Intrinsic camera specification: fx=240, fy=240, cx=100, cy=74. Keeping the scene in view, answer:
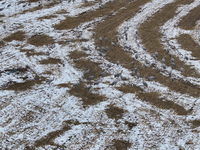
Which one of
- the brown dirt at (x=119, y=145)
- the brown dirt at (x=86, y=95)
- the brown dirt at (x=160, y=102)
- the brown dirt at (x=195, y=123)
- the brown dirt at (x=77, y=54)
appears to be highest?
the brown dirt at (x=77, y=54)

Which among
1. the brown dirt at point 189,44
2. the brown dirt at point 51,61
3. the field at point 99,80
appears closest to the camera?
the field at point 99,80

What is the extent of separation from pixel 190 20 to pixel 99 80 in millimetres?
20862

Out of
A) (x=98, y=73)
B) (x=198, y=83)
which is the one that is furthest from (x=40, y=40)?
(x=198, y=83)

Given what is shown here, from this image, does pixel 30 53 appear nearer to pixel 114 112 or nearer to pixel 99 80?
pixel 99 80

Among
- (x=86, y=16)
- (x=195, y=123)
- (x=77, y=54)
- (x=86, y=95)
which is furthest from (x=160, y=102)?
(x=86, y=16)

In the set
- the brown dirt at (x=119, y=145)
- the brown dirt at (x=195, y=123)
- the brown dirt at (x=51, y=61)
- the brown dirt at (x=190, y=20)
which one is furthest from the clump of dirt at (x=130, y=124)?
the brown dirt at (x=190, y=20)

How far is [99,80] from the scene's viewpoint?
67.9 feet

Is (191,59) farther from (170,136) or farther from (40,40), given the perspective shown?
(40,40)

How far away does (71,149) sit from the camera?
13.3 m

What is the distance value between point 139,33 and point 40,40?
1240 cm

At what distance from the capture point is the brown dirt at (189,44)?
25.1 metres

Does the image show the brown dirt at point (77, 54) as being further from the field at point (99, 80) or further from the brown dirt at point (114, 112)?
the brown dirt at point (114, 112)

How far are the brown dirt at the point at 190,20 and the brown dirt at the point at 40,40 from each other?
58.2ft

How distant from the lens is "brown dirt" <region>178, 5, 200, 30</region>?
32447 millimetres
